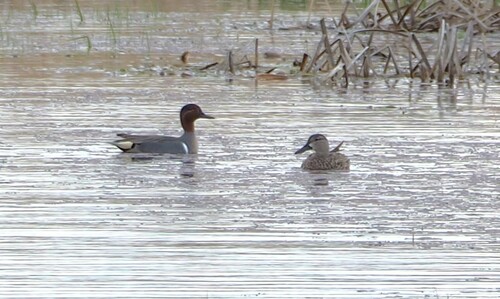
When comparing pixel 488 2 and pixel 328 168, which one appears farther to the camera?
pixel 488 2

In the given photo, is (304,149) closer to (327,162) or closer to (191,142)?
(327,162)

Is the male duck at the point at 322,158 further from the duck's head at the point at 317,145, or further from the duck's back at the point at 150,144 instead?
the duck's back at the point at 150,144

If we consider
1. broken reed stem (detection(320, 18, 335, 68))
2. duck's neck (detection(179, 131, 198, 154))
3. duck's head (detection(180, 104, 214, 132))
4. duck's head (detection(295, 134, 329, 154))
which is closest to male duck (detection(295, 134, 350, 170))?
duck's head (detection(295, 134, 329, 154))

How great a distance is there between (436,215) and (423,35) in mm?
12494

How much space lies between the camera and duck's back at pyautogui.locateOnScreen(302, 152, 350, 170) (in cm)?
1055

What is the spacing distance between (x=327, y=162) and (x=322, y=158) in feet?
0.40

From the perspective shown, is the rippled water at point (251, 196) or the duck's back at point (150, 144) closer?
the rippled water at point (251, 196)

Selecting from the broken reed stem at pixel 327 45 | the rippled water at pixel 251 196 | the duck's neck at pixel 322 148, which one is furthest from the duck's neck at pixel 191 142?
the broken reed stem at pixel 327 45

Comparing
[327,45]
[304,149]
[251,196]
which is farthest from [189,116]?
[327,45]

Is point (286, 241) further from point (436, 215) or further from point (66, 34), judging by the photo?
point (66, 34)

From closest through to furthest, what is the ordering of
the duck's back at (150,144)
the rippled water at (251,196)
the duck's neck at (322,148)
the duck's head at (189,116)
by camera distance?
the rippled water at (251,196) < the duck's neck at (322,148) < the duck's back at (150,144) < the duck's head at (189,116)

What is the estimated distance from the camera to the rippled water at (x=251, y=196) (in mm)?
7016

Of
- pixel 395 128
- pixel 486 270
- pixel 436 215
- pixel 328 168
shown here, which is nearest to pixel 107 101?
pixel 395 128

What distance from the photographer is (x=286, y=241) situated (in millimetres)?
7875
